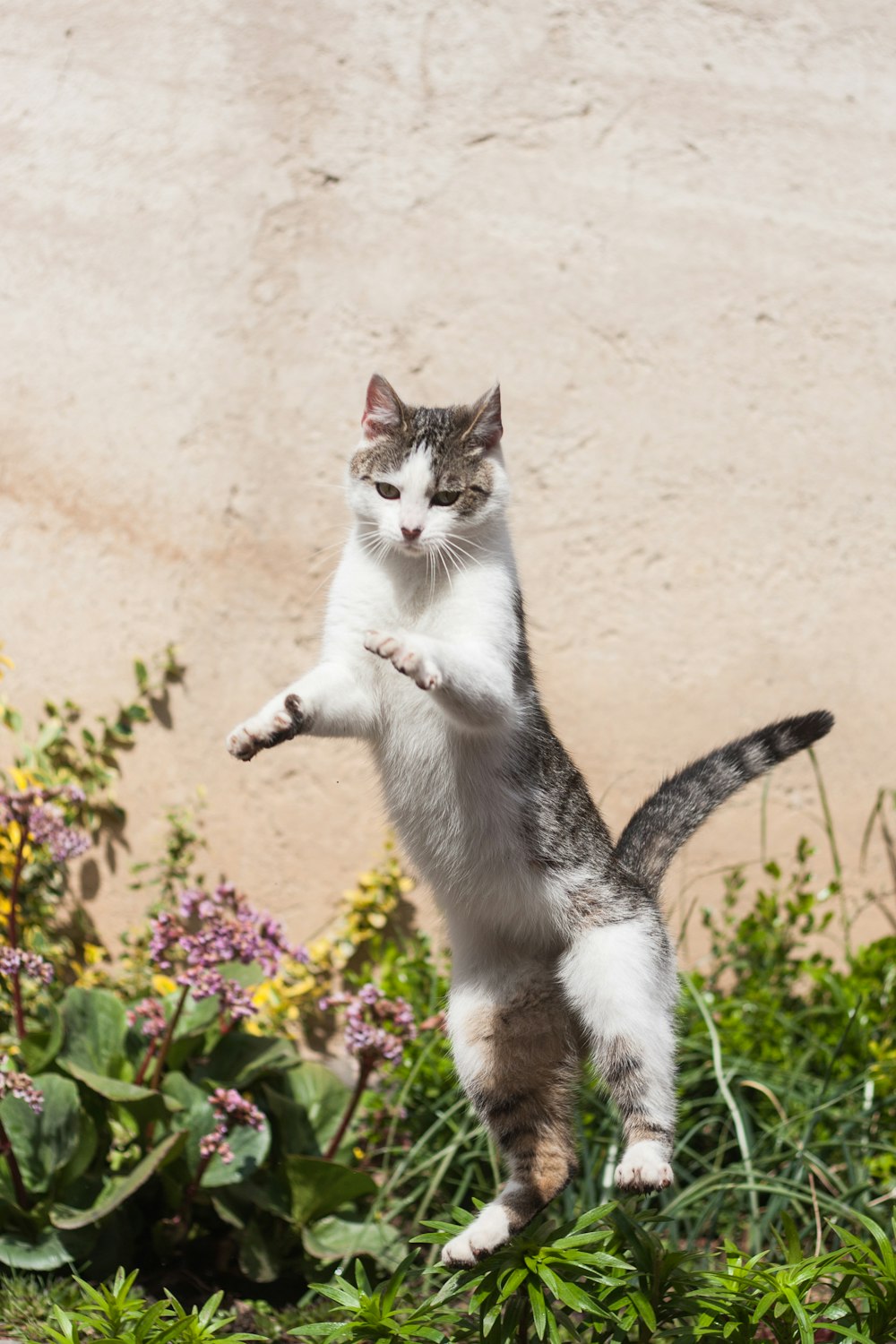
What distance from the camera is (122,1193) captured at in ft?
7.82

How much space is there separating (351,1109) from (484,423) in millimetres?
1696

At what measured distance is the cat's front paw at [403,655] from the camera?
1601 millimetres

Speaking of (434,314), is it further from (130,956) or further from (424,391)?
(130,956)

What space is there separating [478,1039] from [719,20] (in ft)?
11.1

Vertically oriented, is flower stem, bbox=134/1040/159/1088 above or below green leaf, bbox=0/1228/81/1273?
above

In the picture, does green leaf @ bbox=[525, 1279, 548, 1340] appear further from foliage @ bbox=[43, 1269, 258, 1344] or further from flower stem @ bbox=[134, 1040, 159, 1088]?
flower stem @ bbox=[134, 1040, 159, 1088]

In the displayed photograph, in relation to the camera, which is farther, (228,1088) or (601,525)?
(601,525)

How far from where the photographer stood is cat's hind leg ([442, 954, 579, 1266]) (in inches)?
78.5

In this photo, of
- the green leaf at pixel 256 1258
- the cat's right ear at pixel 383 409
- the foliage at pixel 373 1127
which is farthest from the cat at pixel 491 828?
the green leaf at pixel 256 1258

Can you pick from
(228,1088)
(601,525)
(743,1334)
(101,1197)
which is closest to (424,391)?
(601,525)

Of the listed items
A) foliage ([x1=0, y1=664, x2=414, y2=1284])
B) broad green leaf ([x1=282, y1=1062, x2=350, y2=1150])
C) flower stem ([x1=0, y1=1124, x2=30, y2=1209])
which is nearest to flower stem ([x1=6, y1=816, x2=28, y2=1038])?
foliage ([x1=0, y1=664, x2=414, y2=1284])

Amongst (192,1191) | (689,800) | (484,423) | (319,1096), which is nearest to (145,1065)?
(192,1191)

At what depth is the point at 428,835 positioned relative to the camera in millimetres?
2074

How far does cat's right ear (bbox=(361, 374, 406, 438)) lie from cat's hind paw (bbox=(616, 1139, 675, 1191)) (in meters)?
1.38
